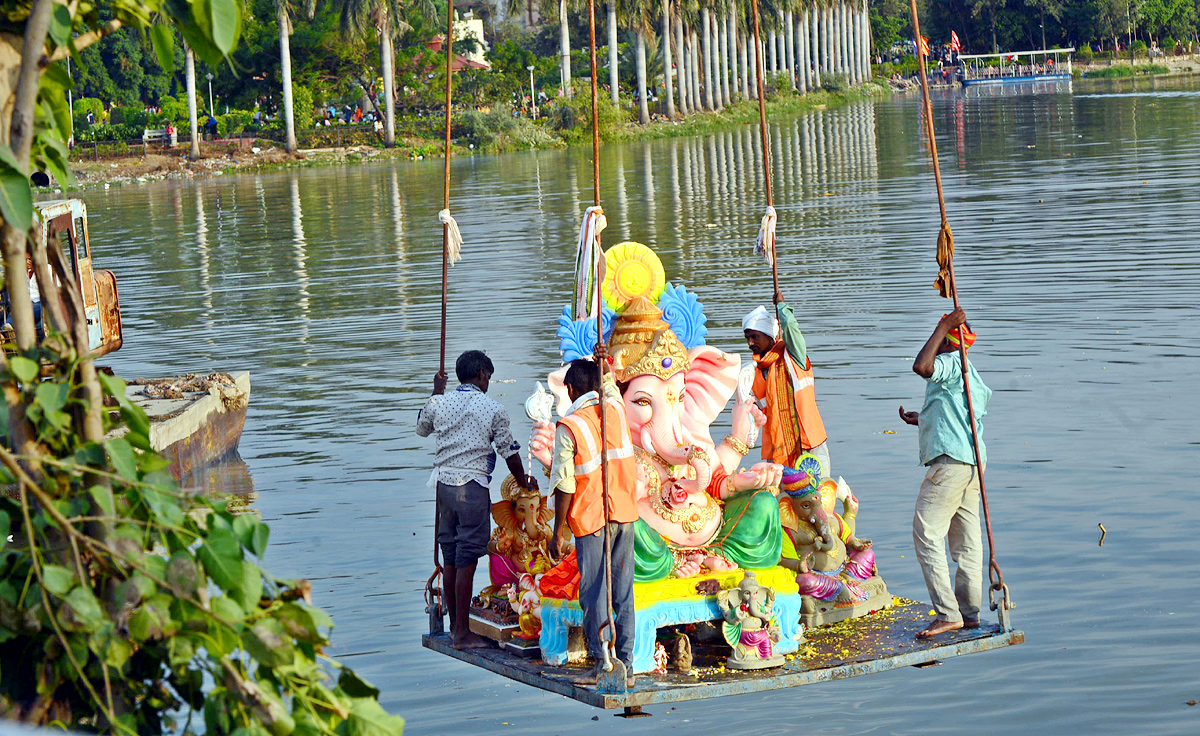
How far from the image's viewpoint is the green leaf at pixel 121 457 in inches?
136

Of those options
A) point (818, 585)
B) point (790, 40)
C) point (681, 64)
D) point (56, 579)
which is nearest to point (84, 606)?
point (56, 579)

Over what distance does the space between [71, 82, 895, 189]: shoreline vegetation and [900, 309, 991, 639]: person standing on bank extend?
57.0 m

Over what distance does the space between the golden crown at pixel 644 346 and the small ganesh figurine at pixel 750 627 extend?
1.28m

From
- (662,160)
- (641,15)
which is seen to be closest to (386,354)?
(662,160)

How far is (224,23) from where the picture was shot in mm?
3477

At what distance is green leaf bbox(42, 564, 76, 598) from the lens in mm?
3350

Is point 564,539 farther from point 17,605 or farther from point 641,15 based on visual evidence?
point 641,15

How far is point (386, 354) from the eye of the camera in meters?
20.1

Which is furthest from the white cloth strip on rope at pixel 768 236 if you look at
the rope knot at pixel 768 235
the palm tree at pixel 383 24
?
the palm tree at pixel 383 24

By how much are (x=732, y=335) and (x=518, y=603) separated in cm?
1158

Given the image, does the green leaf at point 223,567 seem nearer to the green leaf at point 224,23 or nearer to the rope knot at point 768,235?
the green leaf at point 224,23

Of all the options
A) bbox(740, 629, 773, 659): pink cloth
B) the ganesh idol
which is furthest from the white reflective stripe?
bbox(740, 629, 773, 659): pink cloth

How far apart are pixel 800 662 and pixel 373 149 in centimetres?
6528

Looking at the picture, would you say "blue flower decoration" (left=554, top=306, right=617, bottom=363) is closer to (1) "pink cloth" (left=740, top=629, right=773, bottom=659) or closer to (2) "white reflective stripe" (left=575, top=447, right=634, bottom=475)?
(2) "white reflective stripe" (left=575, top=447, right=634, bottom=475)
